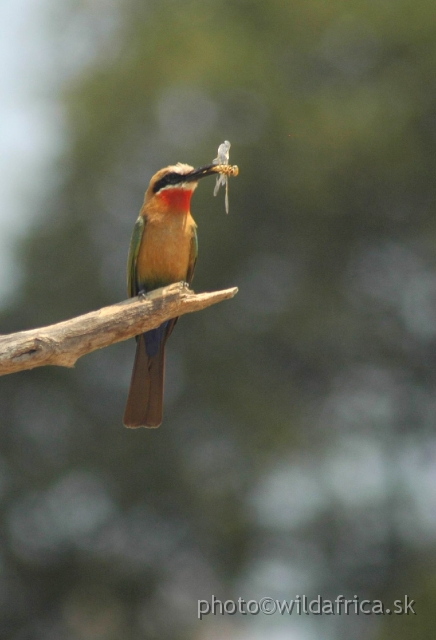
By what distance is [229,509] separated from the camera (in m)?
14.9

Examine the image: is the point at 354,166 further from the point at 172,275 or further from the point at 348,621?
the point at 172,275

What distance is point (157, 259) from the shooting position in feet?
20.2

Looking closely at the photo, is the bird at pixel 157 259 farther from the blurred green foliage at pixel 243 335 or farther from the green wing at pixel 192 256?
the blurred green foliage at pixel 243 335

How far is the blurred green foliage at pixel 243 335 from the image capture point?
47.8ft

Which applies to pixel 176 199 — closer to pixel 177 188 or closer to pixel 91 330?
pixel 177 188

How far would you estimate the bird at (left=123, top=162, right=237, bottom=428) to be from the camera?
6.07 m

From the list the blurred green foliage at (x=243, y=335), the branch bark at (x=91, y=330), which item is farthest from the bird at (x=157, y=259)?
the blurred green foliage at (x=243, y=335)

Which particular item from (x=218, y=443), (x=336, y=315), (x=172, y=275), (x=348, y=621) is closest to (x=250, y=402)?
(x=218, y=443)

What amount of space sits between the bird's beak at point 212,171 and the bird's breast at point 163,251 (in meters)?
0.20

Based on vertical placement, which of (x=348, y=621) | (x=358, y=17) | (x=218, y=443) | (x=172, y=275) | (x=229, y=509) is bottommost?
(x=172, y=275)

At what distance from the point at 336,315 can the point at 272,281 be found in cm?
102

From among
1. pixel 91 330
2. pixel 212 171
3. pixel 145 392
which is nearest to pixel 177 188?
pixel 212 171

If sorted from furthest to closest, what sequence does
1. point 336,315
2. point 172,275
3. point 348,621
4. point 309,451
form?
point 336,315 < point 309,451 < point 348,621 < point 172,275

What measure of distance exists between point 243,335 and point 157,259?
9966mm
